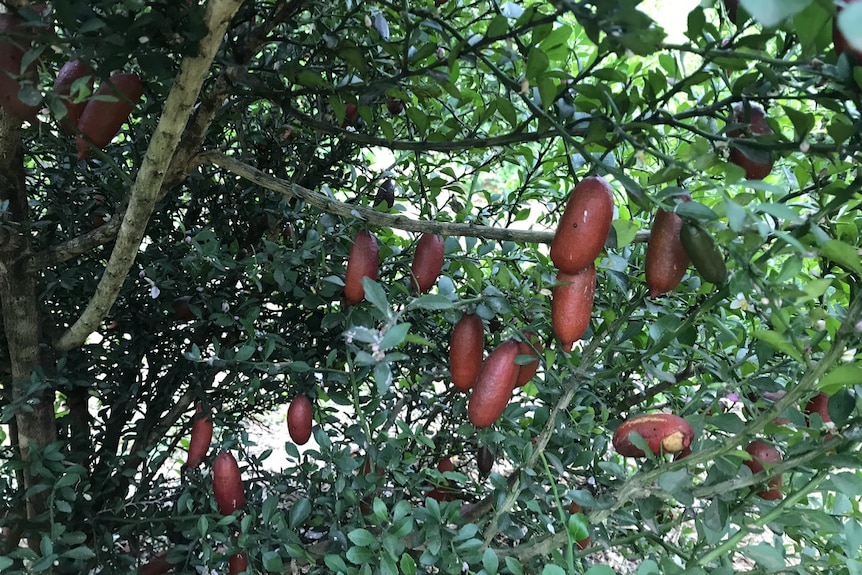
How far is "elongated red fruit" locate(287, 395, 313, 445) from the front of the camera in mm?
673

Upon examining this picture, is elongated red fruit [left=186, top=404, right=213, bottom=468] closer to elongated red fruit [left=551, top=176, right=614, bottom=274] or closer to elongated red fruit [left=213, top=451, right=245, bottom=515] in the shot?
elongated red fruit [left=213, top=451, right=245, bottom=515]

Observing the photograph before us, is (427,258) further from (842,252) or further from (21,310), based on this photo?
(21,310)

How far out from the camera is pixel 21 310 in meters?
0.71

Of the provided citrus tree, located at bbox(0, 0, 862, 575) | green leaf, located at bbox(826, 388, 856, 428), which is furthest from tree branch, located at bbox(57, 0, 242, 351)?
green leaf, located at bbox(826, 388, 856, 428)

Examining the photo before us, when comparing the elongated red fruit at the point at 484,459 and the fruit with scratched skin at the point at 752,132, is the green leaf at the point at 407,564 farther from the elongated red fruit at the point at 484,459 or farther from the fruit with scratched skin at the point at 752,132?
the fruit with scratched skin at the point at 752,132

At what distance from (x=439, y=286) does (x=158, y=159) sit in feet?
0.89

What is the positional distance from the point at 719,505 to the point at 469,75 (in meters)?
0.68

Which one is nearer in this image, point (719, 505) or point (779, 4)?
point (779, 4)

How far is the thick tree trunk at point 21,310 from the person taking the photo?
660 millimetres

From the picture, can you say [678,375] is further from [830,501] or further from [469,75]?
[469,75]

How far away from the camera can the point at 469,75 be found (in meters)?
0.94

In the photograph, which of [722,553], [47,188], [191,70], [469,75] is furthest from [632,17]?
[47,188]

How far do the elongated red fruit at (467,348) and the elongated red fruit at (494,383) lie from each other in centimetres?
2

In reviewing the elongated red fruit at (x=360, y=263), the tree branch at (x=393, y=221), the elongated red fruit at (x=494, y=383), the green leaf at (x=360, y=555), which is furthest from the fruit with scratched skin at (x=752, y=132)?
the green leaf at (x=360, y=555)
